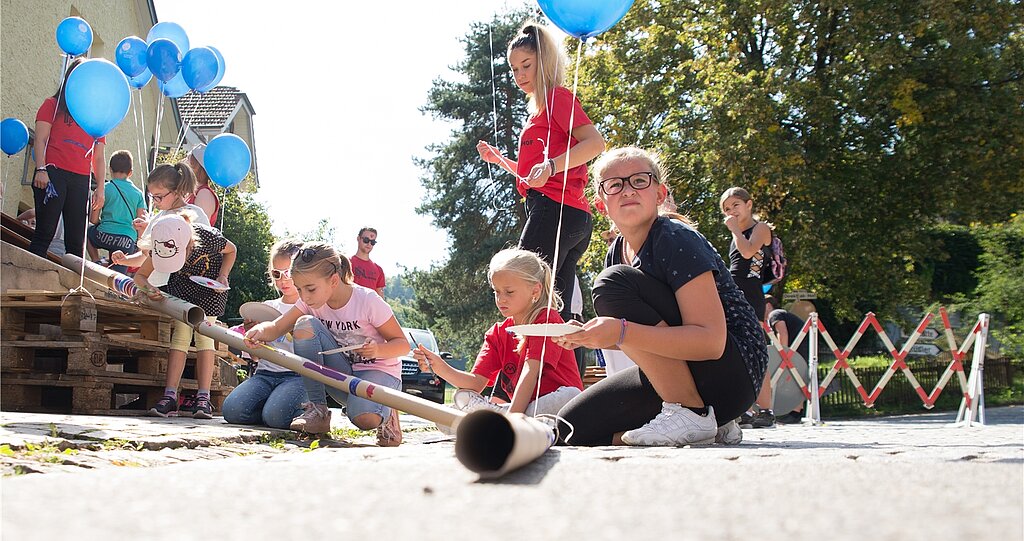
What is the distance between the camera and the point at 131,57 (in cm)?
926

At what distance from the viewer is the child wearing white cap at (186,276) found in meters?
5.71

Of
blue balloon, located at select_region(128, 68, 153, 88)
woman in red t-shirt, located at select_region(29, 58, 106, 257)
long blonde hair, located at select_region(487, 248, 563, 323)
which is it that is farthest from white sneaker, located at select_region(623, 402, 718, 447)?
blue balloon, located at select_region(128, 68, 153, 88)

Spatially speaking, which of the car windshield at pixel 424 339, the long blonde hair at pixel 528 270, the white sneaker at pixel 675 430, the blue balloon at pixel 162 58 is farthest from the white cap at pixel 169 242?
the car windshield at pixel 424 339

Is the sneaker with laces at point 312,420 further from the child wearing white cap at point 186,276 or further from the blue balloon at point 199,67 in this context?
the blue balloon at point 199,67

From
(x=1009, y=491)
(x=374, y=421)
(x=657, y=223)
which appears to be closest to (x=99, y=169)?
(x=374, y=421)

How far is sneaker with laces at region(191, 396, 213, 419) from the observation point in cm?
596

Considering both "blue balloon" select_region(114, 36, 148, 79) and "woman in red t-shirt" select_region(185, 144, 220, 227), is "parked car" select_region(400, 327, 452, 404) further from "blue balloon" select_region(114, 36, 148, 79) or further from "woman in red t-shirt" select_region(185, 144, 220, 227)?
"woman in red t-shirt" select_region(185, 144, 220, 227)

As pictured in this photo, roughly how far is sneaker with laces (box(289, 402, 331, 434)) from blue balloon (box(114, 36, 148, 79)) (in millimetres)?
5647

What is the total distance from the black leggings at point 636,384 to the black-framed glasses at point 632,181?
1.07 ft

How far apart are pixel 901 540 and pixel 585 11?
162 inches

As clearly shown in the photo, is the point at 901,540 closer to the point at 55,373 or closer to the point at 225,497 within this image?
the point at 225,497

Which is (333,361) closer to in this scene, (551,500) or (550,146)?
(550,146)

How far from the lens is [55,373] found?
609cm

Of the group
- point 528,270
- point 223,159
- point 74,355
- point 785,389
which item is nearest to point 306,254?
point 528,270
